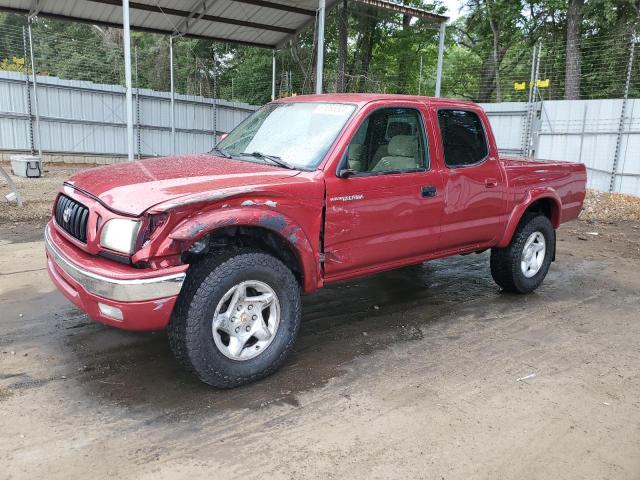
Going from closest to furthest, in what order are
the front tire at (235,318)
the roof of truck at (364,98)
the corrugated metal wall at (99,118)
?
1. the front tire at (235,318)
2. the roof of truck at (364,98)
3. the corrugated metal wall at (99,118)

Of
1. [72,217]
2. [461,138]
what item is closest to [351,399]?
[72,217]

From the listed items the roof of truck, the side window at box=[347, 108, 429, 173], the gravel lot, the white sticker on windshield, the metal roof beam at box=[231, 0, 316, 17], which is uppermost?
the metal roof beam at box=[231, 0, 316, 17]

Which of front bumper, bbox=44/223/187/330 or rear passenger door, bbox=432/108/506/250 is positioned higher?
rear passenger door, bbox=432/108/506/250

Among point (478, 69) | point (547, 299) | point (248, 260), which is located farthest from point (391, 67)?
point (248, 260)

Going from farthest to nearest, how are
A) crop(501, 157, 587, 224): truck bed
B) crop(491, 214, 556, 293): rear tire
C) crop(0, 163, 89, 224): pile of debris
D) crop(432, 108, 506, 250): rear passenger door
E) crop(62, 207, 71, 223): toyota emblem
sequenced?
crop(0, 163, 89, 224): pile of debris
crop(491, 214, 556, 293): rear tire
crop(501, 157, 587, 224): truck bed
crop(432, 108, 506, 250): rear passenger door
crop(62, 207, 71, 223): toyota emblem

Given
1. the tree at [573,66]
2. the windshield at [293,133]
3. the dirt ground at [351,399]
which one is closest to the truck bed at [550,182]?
the dirt ground at [351,399]

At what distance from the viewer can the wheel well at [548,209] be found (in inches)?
225

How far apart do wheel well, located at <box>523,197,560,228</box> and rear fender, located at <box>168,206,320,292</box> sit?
10.0 feet

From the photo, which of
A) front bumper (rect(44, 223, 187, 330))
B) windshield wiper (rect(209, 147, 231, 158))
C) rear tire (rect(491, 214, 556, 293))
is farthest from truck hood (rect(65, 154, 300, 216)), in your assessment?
rear tire (rect(491, 214, 556, 293))

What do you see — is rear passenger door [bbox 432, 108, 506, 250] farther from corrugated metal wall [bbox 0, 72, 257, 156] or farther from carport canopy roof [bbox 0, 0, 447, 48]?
corrugated metal wall [bbox 0, 72, 257, 156]

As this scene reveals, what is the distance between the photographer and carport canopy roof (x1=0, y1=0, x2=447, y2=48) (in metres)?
11.7

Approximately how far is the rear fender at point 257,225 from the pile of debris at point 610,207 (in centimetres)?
877

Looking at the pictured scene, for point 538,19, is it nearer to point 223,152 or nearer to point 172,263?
point 223,152

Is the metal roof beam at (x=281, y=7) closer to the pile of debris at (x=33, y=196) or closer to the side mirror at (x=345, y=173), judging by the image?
the pile of debris at (x=33, y=196)
